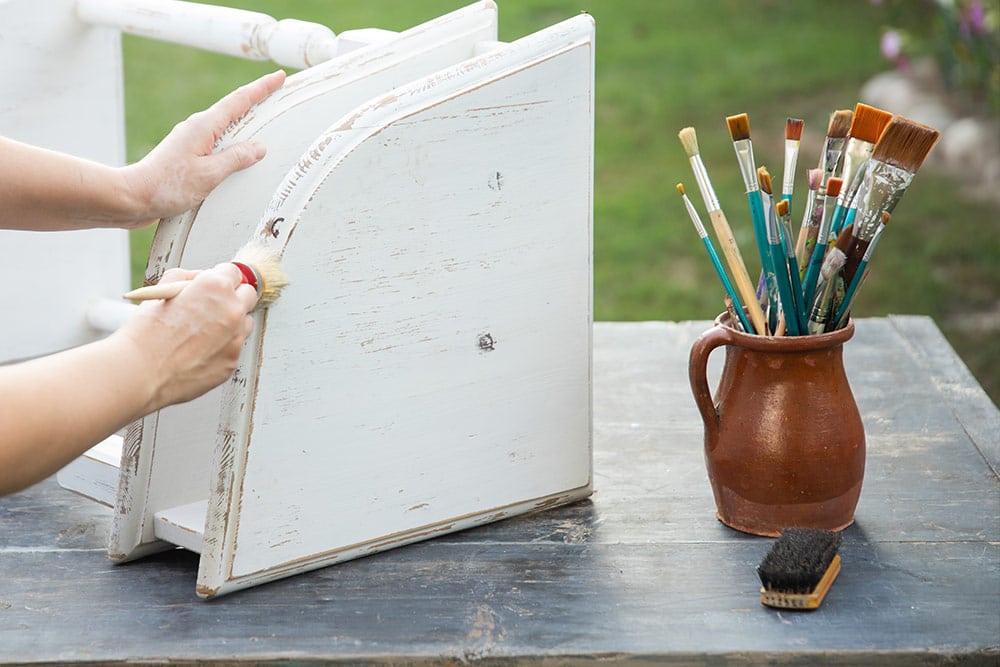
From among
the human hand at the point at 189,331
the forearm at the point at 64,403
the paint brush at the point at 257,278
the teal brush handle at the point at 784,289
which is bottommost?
the forearm at the point at 64,403

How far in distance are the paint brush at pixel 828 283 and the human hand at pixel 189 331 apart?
407 millimetres

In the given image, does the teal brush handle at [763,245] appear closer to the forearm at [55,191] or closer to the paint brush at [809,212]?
the paint brush at [809,212]

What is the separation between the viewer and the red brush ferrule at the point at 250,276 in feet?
2.58

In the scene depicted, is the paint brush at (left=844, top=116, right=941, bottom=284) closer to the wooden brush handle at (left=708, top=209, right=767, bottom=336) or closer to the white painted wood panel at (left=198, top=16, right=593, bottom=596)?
the wooden brush handle at (left=708, top=209, right=767, bottom=336)

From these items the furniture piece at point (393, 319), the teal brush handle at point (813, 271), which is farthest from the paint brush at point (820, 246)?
the furniture piece at point (393, 319)

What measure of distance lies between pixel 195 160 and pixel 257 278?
185mm

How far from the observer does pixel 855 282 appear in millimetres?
898

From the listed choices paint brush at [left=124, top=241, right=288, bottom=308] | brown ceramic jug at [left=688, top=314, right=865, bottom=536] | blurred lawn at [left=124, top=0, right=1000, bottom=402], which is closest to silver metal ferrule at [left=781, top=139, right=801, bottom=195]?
brown ceramic jug at [left=688, top=314, right=865, bottom=536]

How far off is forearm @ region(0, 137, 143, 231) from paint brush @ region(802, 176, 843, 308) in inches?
20.4

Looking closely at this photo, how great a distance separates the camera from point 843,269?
0.91 meters

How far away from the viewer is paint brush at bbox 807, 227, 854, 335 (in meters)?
0.88

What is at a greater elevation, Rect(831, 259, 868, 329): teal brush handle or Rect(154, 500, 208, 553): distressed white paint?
Rect(831, 259, 868, 329): teal brush handle

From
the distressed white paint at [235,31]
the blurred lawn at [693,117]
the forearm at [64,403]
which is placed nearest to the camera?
the forearm at [64,403]

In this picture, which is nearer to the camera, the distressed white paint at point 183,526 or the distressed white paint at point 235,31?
the distressed white paint at point 183,526
